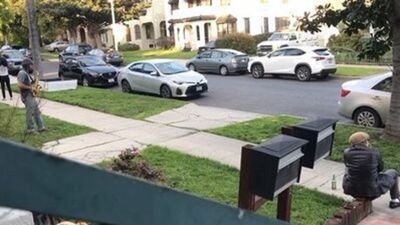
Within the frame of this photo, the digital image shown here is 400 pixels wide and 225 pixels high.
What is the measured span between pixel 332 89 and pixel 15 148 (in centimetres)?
1975

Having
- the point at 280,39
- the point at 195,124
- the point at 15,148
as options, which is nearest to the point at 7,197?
the point at 15,148

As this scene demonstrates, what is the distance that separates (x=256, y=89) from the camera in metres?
21.0

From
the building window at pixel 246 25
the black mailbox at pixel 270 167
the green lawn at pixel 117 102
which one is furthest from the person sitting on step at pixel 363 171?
the building window at pixel 246 25

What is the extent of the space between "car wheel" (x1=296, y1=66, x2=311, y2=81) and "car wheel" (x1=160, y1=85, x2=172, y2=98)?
742cm

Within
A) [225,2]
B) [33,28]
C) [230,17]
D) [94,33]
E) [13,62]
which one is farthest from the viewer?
[94,33]

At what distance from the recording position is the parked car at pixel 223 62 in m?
27.1

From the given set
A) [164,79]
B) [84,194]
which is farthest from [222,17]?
[84,194]

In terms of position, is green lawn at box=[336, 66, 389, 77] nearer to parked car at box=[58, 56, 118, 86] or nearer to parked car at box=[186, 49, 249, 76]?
parked car at box=[186, 49, 249, 76]

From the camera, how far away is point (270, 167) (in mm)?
2602

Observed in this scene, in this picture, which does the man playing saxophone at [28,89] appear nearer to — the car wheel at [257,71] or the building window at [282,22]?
the car wheel at [257,71]

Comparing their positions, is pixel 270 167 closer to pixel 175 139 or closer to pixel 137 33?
pixel 175 139

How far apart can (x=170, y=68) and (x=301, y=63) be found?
6.87 m

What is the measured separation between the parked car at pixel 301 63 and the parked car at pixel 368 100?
10602 mm

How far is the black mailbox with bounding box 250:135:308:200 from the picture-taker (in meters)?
2.61
